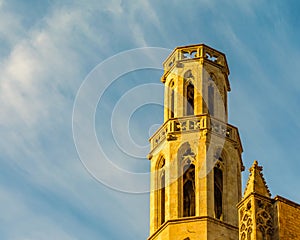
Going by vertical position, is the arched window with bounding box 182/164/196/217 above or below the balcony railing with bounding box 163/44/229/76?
below

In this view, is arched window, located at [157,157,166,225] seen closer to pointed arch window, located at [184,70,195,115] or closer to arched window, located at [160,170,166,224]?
arched window, located at [160,170,166,224]

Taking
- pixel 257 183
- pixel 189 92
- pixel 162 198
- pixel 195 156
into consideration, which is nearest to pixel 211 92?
pixel 189 92

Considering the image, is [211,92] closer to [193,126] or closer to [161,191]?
[193,126]

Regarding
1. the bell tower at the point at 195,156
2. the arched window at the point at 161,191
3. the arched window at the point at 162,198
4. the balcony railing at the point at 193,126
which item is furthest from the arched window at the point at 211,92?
the arched window at the point at 162,198

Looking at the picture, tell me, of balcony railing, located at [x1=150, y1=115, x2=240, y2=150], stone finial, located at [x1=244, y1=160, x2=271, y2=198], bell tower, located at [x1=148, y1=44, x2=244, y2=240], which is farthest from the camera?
balcony railing, located at [x1=150, y1=115, x2=240, y2=150]

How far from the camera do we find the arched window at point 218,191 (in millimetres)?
46750

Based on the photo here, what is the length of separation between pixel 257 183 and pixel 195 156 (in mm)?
18478

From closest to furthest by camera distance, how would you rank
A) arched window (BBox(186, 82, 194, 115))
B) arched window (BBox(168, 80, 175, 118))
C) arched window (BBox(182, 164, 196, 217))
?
arched window (BBox(182, 164, 196, 217)) → arched window (BBox(186, 82, 194, 115)) → arched window (BBox(168, 80, 175, 118))

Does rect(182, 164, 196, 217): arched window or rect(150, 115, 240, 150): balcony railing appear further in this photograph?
rect(150, 115, 240, 150): balcony railing

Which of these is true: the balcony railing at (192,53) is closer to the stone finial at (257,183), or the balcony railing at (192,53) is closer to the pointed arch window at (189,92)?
the pointed arch window at (189,92)

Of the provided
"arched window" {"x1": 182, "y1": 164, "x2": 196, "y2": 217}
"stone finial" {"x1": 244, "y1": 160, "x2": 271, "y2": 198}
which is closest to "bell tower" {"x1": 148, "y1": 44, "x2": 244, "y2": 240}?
"arched window" {"x1": 182, "y1": 164, "x2": 196, "y2": 217}

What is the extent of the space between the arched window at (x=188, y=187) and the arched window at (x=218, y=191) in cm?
109

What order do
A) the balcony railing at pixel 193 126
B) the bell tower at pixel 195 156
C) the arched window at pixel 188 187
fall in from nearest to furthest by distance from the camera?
the bell tower at pixel 195 156 < the arched window at pixel 188 187 < the balcony railing at pixel 193 126

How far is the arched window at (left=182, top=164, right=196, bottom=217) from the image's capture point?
46959 millimetres
